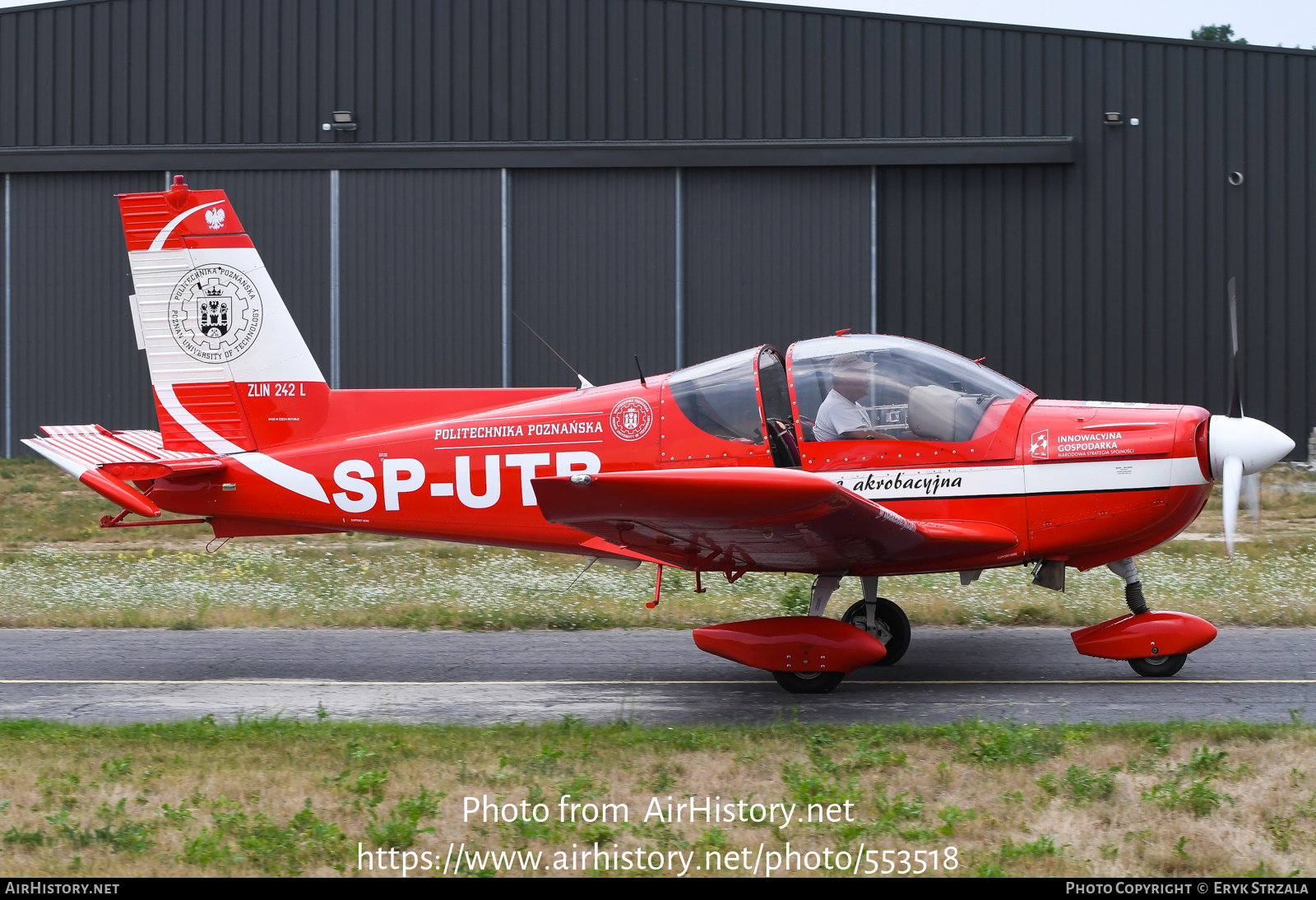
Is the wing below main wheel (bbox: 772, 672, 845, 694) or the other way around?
the other way around

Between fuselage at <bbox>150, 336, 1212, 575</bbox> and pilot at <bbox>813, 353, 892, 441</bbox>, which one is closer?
fuselage at <bbox>150, 336, 1212, 575</bbox>

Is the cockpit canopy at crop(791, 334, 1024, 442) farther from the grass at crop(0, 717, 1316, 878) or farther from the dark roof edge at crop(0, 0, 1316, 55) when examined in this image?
the dark roof edge at crop(0, 0, 1316, 55)

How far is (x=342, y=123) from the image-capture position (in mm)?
19906

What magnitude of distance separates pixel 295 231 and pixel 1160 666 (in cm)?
1692

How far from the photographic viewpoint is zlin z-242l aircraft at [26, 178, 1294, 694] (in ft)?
22.5

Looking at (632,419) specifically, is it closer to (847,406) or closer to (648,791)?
(847,406)

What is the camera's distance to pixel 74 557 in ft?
44.5

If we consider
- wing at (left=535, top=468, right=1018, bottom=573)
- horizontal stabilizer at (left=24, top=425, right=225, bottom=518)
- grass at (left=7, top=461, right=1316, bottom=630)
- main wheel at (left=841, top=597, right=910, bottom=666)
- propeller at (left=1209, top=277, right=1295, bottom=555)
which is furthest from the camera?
grass at (left=7, top=461, right=1316, bottom=630)

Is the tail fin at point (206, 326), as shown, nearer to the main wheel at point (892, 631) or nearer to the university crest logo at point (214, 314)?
the university crest logo at point (214, 314)

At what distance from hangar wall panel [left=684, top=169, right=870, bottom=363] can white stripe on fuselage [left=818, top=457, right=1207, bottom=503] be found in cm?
1243

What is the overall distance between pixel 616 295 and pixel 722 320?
1870 mm

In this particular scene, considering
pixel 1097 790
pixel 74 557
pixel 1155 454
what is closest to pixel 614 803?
pixel 1097 790

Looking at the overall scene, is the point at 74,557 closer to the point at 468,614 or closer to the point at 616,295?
the point at 468,614

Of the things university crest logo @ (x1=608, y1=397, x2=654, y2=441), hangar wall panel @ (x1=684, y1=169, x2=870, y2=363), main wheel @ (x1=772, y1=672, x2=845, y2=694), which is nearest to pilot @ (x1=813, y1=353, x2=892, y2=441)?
university crest logo @ (x1=608, y1=397, x2=654, y2=441)
